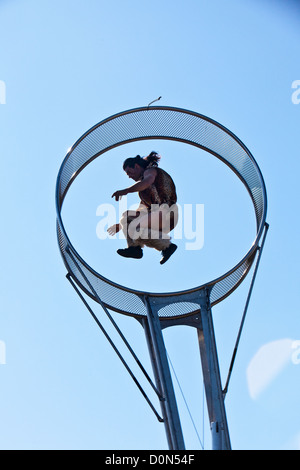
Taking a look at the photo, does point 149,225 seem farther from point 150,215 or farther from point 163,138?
point 163,138

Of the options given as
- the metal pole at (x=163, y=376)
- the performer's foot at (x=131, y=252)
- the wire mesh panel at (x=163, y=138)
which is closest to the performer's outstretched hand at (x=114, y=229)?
the performer's foot at (x=131, y=252)

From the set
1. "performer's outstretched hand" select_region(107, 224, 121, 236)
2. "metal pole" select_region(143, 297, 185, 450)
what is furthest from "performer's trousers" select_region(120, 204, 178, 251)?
"metal pole" select_region(143, 297, 185, 450)

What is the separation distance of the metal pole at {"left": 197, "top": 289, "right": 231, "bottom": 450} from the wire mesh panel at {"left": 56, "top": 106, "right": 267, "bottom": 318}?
0.32 m

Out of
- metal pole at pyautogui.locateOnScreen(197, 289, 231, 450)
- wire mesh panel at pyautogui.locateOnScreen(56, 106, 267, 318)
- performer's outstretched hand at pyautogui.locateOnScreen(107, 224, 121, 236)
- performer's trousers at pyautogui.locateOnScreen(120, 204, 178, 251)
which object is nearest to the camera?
metal pole at pyautogui.locateOnScreen(197, 289, 231, 450)

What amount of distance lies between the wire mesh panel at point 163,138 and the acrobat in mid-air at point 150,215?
63 centimetres

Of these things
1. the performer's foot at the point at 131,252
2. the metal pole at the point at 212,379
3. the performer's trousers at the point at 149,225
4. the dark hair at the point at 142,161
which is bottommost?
the metal pole at the point at 212,379

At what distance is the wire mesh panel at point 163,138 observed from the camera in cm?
1344

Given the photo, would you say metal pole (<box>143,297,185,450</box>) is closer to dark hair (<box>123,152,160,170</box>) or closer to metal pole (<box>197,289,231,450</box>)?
metal pole (<box>197,289,231,450</box>)

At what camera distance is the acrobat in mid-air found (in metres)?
13.3

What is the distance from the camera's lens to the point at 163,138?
14039mm

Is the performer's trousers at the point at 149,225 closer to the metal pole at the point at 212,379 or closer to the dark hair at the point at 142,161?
the dark hair at the point at 142,161

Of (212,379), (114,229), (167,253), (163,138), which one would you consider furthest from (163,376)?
(163,138)

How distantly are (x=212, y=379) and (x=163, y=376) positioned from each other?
0.78 metres
